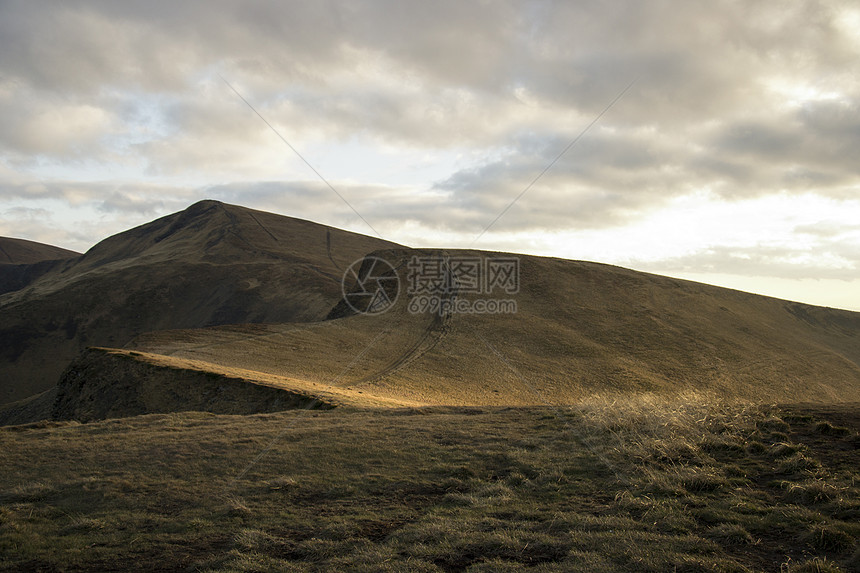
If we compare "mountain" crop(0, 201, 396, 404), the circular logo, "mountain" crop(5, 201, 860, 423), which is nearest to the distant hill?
"mountain" crop(0, 201, 396, 404)

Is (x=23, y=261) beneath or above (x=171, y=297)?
above

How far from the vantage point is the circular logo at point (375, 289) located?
166 ft

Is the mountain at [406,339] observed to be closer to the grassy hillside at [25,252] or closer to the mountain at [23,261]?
the mountain at [23,261]

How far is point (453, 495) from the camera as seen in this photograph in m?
8.58

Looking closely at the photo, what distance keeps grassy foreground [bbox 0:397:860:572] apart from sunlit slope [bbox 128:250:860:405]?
12.7 metres

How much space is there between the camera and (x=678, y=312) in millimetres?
54562

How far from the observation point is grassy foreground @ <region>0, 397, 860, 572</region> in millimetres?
6395

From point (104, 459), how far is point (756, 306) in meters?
72.3

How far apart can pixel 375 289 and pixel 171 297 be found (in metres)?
49.3

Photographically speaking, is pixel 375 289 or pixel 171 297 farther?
pixel 171 297

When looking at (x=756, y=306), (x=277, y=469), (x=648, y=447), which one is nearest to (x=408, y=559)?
(x=277, y=469)

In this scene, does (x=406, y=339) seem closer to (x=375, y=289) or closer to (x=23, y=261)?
(x=375, y=289)

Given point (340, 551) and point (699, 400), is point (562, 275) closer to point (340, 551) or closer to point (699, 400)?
point (699, 400)

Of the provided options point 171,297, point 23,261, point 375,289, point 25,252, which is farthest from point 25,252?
point 375,289
